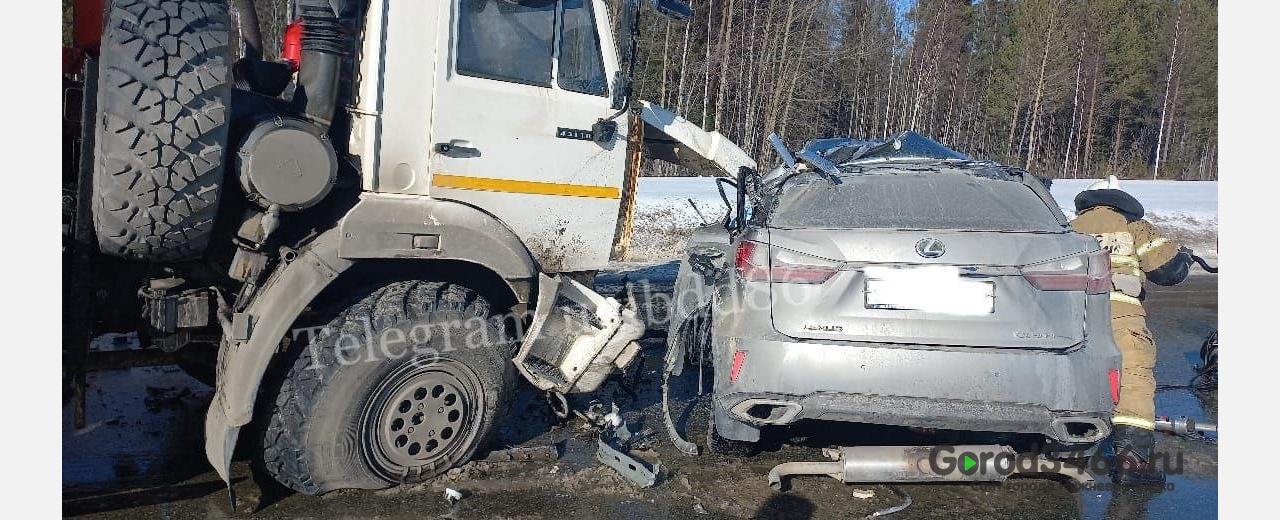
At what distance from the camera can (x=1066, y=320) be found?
11.1 ft

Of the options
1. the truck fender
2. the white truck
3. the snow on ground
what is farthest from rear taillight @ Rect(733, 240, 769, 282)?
the snow on ground

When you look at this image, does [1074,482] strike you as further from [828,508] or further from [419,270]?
[419,270]

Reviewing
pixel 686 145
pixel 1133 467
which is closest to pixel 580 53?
pixel 686 145

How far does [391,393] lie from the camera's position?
12.0 ft

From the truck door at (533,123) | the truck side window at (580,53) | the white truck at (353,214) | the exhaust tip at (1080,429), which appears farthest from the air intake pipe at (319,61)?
the exhaust tip at (1080,429)

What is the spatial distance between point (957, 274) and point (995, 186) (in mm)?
848

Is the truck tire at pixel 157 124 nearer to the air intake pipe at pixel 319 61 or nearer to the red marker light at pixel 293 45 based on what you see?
the air intake pipe at pixel 319 61

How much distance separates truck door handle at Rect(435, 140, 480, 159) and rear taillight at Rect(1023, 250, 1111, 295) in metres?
2.67

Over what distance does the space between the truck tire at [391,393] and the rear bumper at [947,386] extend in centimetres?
143

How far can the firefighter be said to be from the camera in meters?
4.53

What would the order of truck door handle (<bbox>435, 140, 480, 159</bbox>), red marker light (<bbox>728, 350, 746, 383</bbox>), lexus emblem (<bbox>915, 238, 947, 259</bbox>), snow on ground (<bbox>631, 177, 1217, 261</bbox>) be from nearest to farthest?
1. lexus emblem (<bbox>915, 238, 947, 259</bbox>)
2. red marker light (<bbox>728, 350, 746, 383</bbox>)
3. truck door handle (<bbox>435, 140, 480, 159</bbox>)
4. snow on ground (<bbox>631, 177, 1217, 261</bbox>)

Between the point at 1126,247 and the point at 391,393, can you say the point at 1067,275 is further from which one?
the point at 391,393

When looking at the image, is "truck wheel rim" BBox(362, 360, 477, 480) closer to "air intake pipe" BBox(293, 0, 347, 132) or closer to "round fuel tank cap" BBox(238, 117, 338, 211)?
"round fuel tank cap" BBox(238, 117, 338, 211)

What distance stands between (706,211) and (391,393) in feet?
34.8
